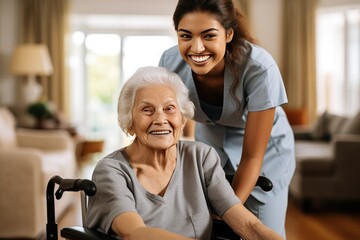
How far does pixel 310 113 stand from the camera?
27.4 ft

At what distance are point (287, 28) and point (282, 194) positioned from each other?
A: 638cm

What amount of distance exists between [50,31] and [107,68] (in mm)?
1332

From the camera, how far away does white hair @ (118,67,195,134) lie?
1766 millimetres

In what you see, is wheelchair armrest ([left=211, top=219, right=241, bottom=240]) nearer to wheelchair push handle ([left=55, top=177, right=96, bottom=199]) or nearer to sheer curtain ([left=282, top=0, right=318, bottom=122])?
wheelchair push handle ([left=55, top=177, right=96, bottom=199])

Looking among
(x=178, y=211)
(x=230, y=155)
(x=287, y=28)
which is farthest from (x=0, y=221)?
(x=287, y=28)

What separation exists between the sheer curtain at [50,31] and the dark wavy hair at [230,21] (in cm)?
623

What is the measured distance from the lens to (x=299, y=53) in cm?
823

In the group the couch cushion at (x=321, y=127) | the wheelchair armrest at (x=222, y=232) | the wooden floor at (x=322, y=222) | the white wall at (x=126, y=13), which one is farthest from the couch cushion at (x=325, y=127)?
the wheelchair armrest at (x=222, y=232)

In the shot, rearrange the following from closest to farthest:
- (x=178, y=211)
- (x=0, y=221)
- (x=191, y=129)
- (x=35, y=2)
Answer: (x=178, y=211)
(x=0, y=221)
(x=191, y=129)
(x=35, y=2)

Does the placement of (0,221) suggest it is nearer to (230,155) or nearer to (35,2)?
(230,155)

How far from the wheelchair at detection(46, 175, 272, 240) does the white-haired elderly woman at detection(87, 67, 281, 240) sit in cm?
4

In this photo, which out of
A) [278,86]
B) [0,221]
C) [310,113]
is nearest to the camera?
[278,86]

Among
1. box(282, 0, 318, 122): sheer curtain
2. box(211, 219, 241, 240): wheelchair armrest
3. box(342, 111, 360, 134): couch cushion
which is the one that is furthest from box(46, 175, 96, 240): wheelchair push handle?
box(282, 0, 318, 122): sheer curtain

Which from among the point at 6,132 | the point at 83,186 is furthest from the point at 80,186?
the point at 6,132
